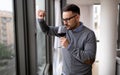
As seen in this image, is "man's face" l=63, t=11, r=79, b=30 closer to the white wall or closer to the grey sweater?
the grey sweater

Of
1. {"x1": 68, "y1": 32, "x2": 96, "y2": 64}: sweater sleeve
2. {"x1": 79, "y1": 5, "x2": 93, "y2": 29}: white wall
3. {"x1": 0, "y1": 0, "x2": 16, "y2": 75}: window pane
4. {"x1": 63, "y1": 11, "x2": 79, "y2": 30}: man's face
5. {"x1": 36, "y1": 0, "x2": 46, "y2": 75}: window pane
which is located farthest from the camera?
{"x1": 79, "y1": 5, "x2": 93, "y2": 29}: white wall

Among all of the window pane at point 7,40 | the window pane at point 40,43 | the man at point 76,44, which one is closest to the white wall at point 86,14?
the window pane at point 40,43

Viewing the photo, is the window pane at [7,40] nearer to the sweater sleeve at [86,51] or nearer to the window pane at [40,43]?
the sweater sleeve at [86,51]

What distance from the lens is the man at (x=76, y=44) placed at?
5.52ft

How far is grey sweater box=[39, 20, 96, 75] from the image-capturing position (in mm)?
1671

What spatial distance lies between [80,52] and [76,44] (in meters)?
0.16

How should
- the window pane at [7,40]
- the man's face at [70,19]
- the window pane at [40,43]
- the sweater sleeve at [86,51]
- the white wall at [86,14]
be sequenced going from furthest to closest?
1. the white wall at [86,14]
2. the window pane at [40,43]
3. the man's face at [70,19]
4. the sweater sleeve at [86,51]
5. the window pane at [7,40]

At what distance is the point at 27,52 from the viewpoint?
1.95 metres

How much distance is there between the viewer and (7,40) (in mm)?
1586

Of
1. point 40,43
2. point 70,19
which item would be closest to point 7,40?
point 70,19

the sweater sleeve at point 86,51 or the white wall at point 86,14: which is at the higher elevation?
the white wall at point 86,14

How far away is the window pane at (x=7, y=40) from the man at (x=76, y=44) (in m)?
0.47

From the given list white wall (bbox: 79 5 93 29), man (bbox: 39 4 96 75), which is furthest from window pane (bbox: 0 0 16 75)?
white wall (bbox: 79 5 93 29)

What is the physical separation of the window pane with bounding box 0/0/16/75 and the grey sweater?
20.4 inches
